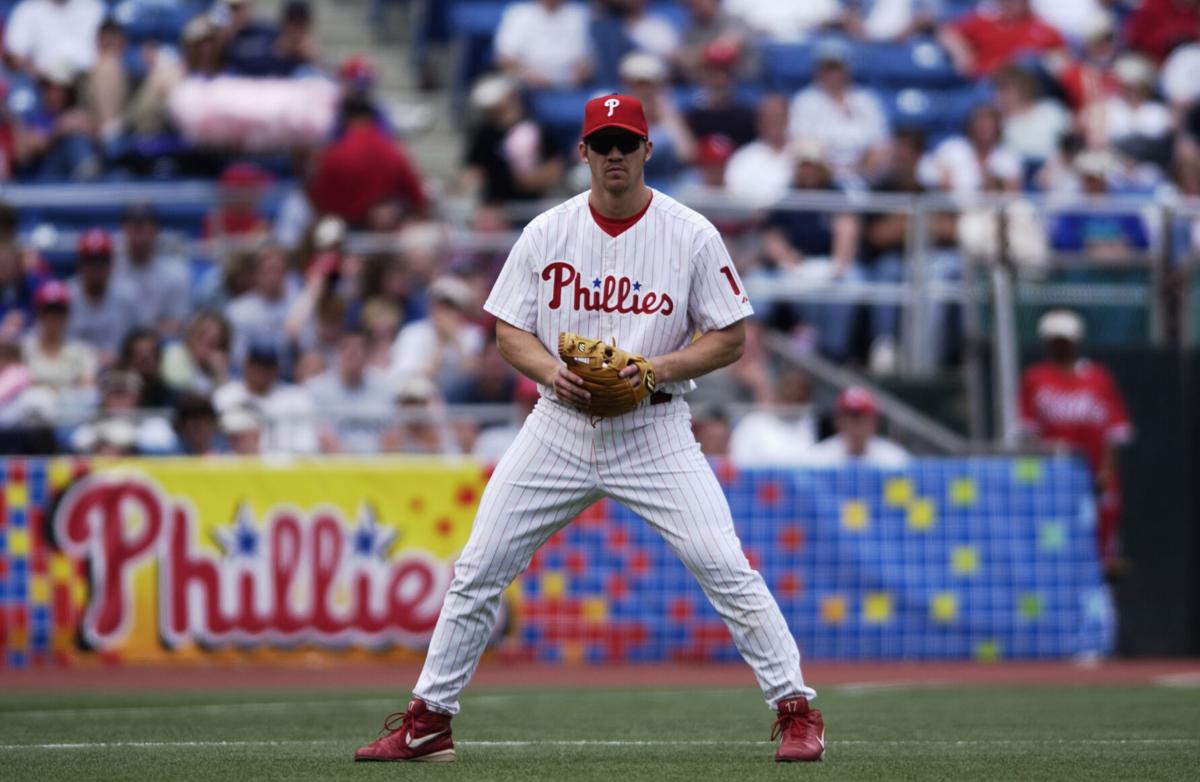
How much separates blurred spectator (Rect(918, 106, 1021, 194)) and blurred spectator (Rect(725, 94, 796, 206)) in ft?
3.75

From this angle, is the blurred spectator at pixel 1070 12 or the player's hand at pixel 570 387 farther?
the blurred spectator at pixel 1070 12

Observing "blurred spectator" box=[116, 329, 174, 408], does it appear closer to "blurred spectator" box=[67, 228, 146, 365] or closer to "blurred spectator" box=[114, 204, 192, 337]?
"blurred spectator" box=[67, 228, 146, 365]

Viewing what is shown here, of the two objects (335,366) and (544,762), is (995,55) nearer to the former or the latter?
(335,366)

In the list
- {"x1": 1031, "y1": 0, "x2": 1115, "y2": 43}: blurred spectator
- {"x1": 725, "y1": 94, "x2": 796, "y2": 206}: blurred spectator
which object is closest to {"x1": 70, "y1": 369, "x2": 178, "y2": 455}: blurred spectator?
{"x1": 725, "y1": 94, "x2": 796, "y2": 206}: blurred spectator

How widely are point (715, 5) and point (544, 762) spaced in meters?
12.4

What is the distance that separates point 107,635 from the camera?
39.1ft

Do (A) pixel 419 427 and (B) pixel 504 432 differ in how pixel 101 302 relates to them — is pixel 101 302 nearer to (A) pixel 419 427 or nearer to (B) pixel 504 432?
(A) pixel 419 427

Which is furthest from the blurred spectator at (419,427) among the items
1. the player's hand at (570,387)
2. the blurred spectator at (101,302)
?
the player's hand at (570,387)

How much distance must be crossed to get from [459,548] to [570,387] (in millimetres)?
5581

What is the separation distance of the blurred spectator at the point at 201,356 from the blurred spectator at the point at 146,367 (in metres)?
0.11

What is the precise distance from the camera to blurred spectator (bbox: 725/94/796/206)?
15.5 m

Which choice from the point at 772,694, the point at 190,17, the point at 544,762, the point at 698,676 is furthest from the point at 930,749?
the point at 190,17

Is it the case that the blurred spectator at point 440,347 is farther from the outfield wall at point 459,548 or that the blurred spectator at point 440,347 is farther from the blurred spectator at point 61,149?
the blurred spectator at point 61,149

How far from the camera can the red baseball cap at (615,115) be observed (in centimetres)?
663
